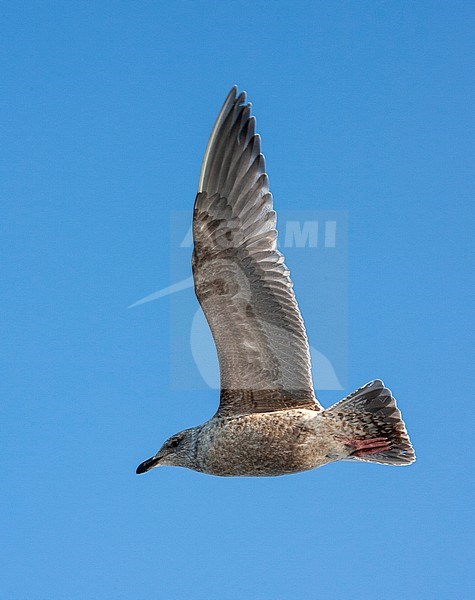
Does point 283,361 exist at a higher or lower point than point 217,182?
lower

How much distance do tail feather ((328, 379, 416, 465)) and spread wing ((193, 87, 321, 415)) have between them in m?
0.32

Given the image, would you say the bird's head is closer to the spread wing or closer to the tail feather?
the spread wing

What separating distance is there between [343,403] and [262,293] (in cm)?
135

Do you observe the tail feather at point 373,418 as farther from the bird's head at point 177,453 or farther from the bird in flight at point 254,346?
the bird's head at point 177,453

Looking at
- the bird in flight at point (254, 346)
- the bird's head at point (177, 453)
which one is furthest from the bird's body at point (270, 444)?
the bird's head at point (177, 453)

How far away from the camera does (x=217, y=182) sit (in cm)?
1283

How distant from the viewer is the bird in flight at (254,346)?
1258 cm

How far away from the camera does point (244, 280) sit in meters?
12.5

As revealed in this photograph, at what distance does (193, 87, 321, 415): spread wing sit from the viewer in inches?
495

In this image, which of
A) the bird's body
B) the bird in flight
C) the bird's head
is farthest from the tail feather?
the bird's head

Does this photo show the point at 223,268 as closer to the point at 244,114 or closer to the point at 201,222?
the point at 201,222

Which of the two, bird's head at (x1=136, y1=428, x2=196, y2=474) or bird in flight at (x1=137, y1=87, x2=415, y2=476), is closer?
bird in flight at (x1=137, y1=87, x2=415, y2=476)

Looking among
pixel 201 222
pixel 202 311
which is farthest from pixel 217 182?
pixel 202 311

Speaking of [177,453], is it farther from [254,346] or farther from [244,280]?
[244,280]
